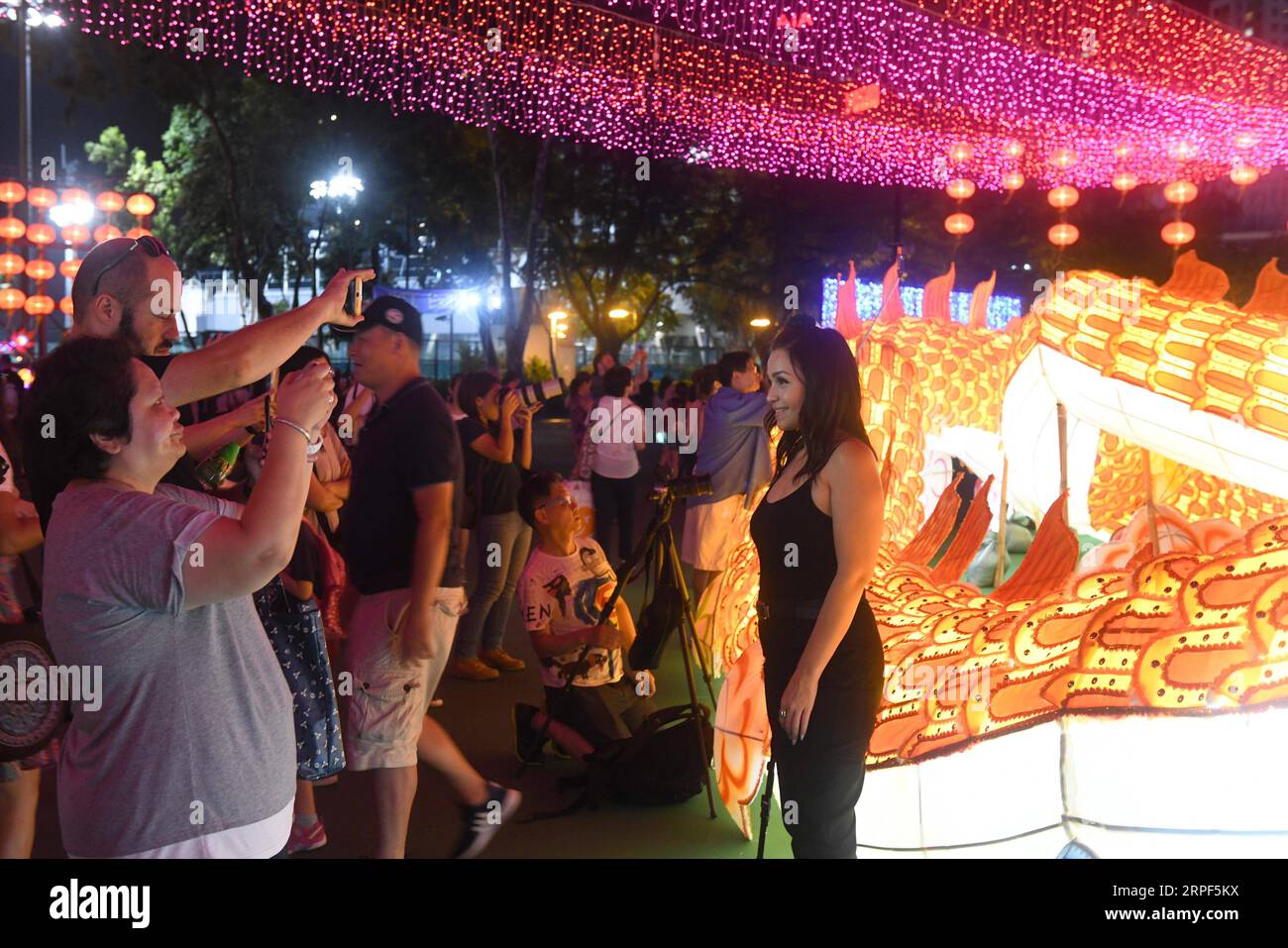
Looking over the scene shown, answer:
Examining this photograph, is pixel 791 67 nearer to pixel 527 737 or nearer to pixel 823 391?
pixel 527 737

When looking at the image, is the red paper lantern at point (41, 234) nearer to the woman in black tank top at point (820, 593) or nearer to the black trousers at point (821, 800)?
the woman in black tank top at point (820, 593)

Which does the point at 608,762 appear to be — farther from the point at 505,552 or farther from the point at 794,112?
the point at 794,112

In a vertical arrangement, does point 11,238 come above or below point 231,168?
below

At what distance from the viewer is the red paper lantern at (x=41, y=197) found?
16.2m

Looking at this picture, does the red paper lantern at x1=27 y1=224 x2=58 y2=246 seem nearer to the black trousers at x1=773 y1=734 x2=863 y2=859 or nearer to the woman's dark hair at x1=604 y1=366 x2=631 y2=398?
the woman's dark hair at x1=604 y1=366 x2=631 y2=398

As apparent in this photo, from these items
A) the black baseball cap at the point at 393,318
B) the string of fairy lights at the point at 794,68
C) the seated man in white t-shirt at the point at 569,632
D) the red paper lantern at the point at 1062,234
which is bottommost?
the seated man in white t-shirt at the point at 569,632

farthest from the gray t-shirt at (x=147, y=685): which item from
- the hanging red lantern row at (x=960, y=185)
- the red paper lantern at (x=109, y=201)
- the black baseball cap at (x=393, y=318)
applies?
the red paper lantern at (x=109, y=201)

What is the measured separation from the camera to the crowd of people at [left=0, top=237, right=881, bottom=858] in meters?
1.89

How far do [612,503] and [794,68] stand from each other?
3691mm

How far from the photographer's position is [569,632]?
4.74 m

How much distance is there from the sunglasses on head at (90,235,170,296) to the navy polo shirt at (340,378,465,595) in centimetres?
80

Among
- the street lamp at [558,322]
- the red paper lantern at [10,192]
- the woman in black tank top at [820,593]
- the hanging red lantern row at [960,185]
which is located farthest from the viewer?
the street lamp at [558,322]

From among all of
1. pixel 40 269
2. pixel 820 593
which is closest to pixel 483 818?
pixel 820 593
